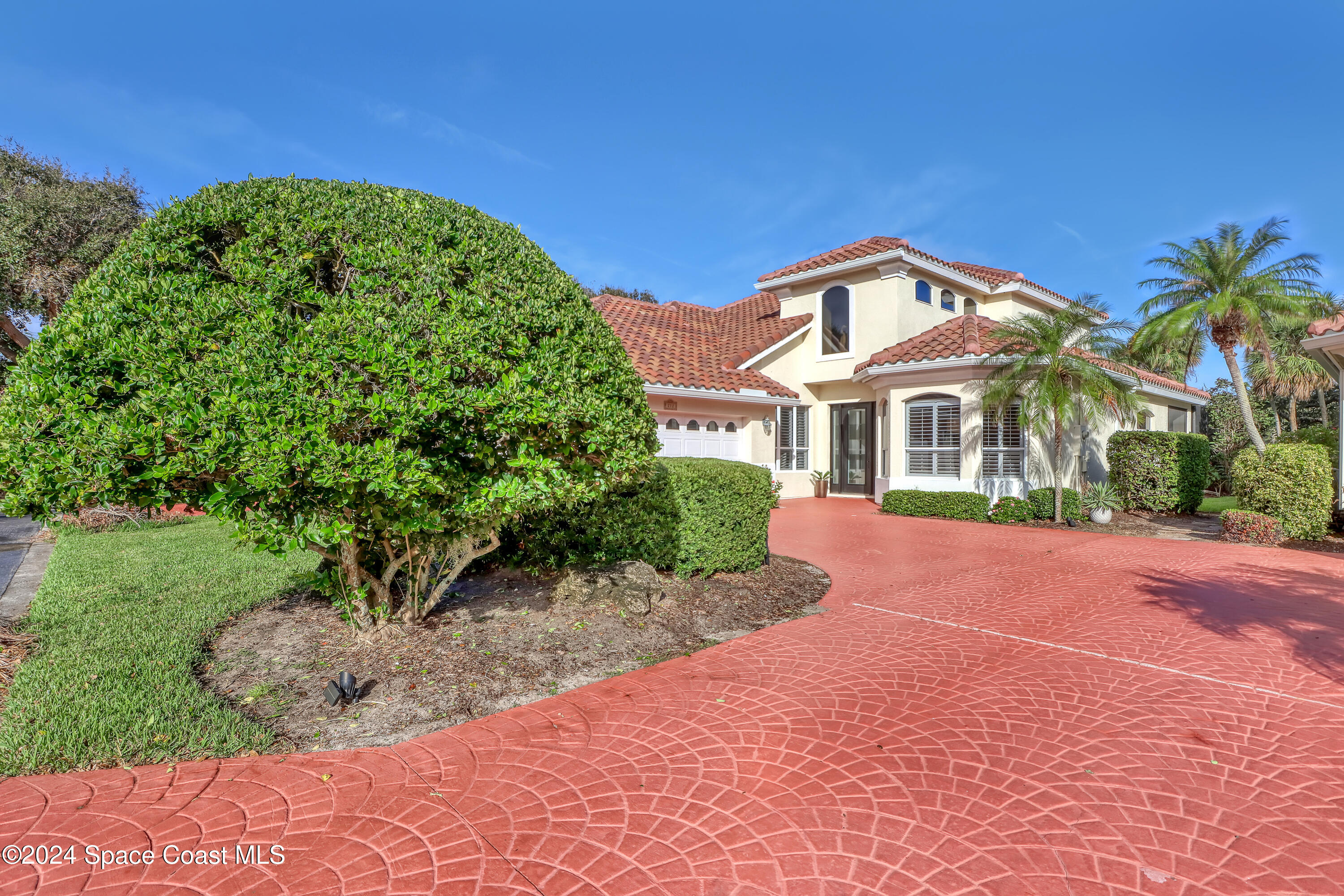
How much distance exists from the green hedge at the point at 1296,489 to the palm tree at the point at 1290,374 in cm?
974

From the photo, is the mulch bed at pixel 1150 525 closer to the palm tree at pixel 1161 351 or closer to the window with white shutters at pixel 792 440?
the palm tree at pixel 1161 351

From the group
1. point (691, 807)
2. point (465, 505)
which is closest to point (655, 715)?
point (691, 807)

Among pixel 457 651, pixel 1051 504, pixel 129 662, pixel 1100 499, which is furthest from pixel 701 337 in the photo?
pixel 129 662

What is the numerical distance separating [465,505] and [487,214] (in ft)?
8.26

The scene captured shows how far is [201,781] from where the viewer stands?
3289 millimetres

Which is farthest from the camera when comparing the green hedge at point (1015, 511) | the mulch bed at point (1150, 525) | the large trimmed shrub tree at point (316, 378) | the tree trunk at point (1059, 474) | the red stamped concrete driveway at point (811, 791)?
the green hedge at point (1015, 511)

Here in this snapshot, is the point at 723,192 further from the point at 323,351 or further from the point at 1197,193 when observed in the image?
the point at 323,351

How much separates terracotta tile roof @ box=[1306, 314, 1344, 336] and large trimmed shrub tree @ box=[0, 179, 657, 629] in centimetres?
1366

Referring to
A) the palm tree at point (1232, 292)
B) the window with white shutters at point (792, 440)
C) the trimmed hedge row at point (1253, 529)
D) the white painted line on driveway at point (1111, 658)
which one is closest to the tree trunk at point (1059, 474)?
the trimmed hedge row at point (1253, 529)

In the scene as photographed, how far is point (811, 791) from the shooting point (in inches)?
126

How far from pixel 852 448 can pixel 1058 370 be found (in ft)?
20.4

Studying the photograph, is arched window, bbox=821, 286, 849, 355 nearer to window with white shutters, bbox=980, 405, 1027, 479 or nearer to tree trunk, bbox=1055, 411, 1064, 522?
window with white shutters, bbox=980, 405, 1027, 479

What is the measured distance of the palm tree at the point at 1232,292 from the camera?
14844 millimetres

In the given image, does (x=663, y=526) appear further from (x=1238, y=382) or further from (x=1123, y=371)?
(x=1238, y=382)
